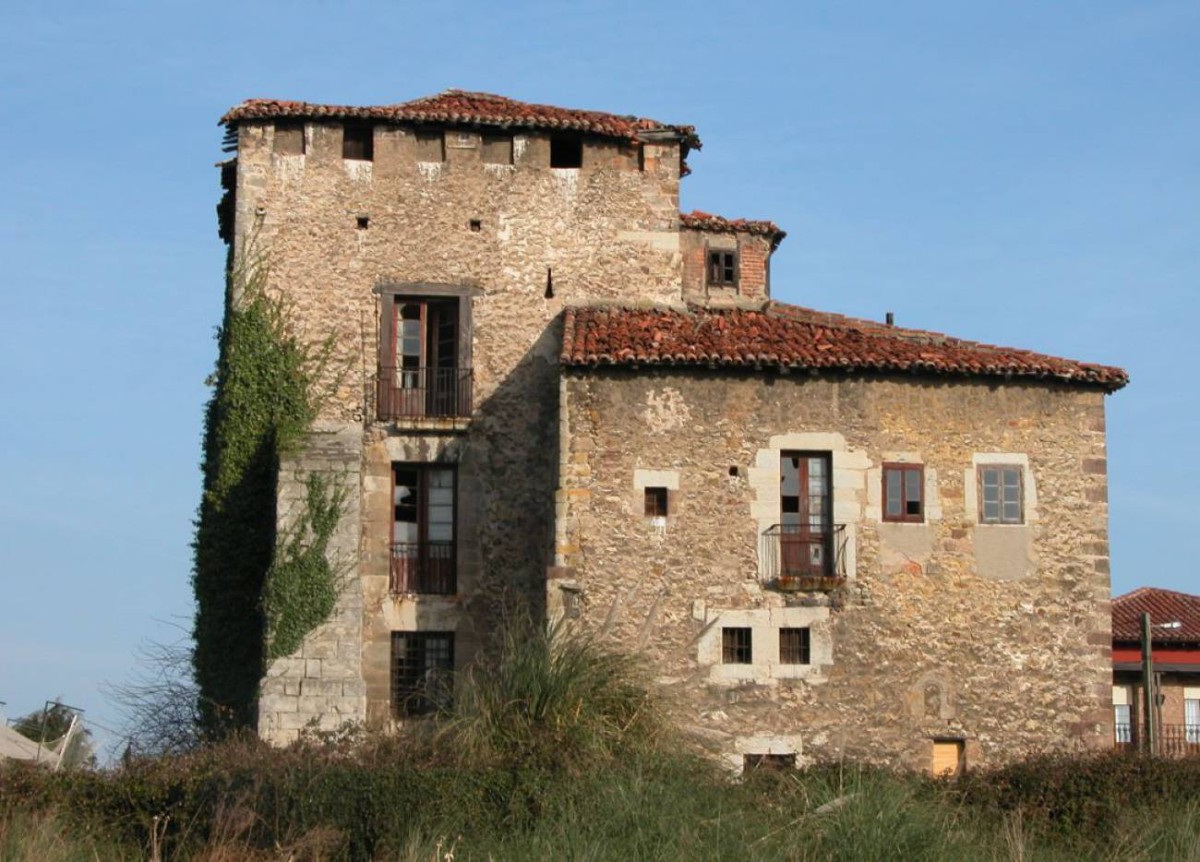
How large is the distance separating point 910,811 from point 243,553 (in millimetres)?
13678

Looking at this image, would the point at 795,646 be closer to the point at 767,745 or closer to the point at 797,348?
the point at 767,745

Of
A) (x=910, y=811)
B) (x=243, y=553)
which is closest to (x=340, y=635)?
(x=243, y=553)

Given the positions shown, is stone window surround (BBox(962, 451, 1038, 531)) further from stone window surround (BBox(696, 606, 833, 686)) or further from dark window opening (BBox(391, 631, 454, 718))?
dark window opening (BBox(391, 631, 454, 718))

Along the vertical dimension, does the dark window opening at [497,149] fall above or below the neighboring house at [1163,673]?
above

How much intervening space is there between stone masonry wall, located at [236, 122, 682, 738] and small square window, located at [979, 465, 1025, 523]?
20.2 feet

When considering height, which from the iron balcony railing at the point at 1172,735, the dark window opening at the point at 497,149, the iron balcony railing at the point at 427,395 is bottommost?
the iron balcony railing at the point at 1172,735

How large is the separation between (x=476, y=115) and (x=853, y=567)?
31.8ft

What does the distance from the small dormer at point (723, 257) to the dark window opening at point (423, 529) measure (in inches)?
218

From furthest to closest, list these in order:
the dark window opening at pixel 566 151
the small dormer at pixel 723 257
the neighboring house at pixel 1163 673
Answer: the neighboring house at pixel 1163 673
the small dormer at pixel 723 257
the dark window opening at pixel 566 151

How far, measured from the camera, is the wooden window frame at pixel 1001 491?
28.2m

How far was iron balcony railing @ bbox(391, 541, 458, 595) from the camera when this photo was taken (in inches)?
1165

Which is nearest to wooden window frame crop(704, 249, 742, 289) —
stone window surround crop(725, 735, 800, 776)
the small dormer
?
the small dormer

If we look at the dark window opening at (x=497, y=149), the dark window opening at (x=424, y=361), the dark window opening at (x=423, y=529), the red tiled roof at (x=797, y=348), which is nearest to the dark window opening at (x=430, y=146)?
the dark window opening at (x=497, y=149)

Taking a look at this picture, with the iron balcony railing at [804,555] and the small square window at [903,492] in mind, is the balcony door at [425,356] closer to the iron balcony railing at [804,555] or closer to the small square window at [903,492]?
the iron balcony railing at [804,555]
